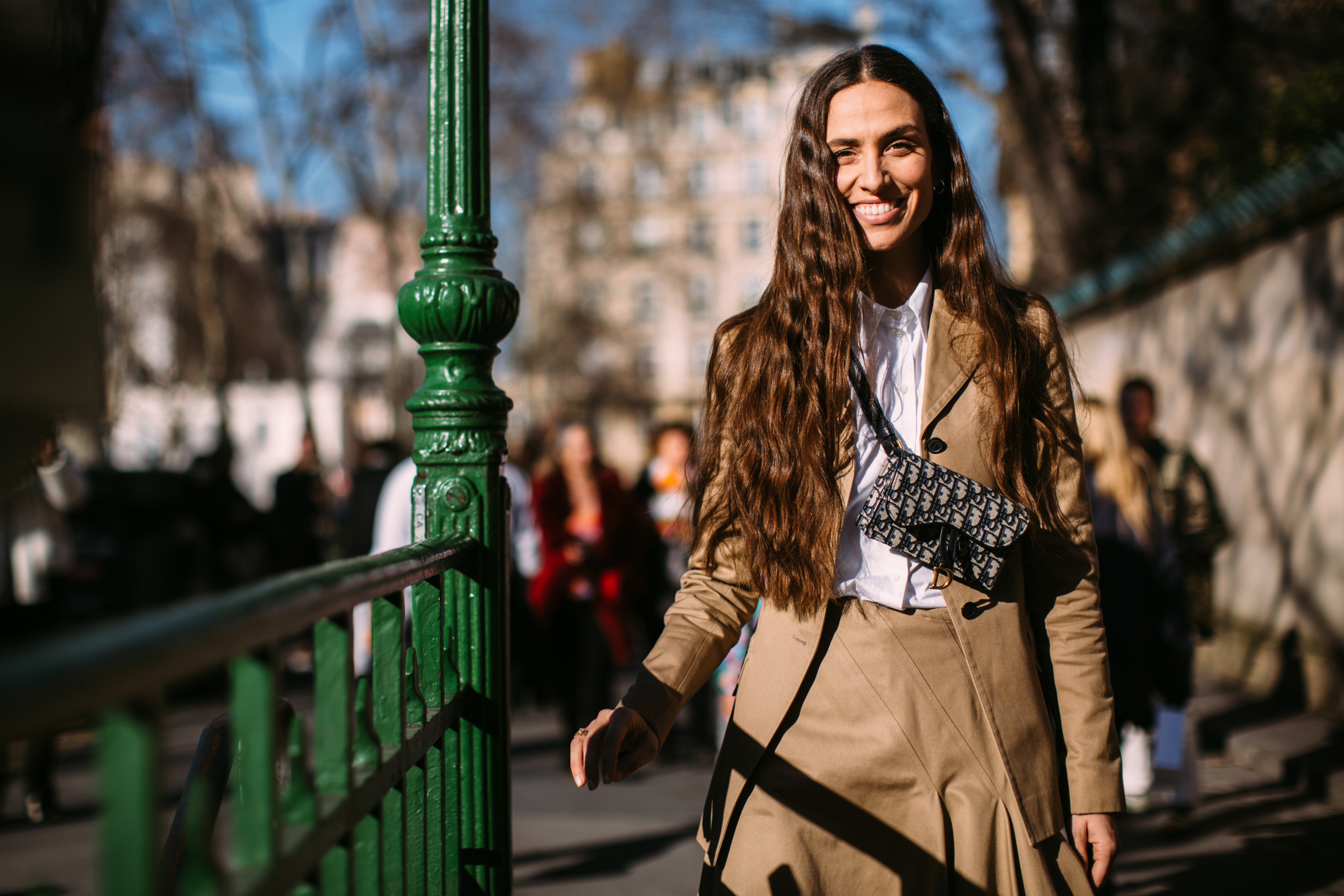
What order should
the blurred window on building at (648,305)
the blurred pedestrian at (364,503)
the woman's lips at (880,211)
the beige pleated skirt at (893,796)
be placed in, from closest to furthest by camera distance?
the beige pleated skirt at (893,796) < the woman's lips at (880,211) < the blurred pedestrian at (364,503) < the blurred window on building at (648,305)

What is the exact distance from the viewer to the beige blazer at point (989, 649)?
1.94m

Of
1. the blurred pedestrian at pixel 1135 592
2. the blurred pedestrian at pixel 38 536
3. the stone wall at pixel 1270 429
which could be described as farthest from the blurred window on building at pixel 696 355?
the blurred pedestrian at pixel 1135 592

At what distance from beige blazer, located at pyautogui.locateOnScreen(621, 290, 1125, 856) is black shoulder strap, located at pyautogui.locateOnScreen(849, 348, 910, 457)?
0.17ft

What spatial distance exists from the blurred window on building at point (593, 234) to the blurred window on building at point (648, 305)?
2498 centimetres

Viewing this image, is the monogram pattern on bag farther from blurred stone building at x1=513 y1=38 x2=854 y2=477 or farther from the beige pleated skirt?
blurred stone building at x1=513 y1=38 x2=854 y2=477

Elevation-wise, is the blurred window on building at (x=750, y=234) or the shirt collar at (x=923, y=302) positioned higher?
the blurred window on building at (x=750, y=234)

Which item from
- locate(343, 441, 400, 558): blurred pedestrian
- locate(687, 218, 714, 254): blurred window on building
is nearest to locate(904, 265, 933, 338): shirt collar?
locate(343, 441, 400, 558): blurred pedestrian

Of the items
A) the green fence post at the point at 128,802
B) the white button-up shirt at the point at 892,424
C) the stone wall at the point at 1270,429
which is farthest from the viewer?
the stone wall at the point at 1270,429

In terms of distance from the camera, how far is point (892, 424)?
6.89 feet

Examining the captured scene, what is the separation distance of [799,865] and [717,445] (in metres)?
0.71

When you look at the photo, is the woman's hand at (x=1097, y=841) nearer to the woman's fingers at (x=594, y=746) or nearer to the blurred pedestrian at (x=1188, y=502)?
the woman's fingers at (x=594, y=746)

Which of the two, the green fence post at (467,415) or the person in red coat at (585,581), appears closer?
the green fence post at (467,415)

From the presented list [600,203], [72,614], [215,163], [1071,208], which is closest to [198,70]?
[215,163]

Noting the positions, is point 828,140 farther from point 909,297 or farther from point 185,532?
point 185,532
